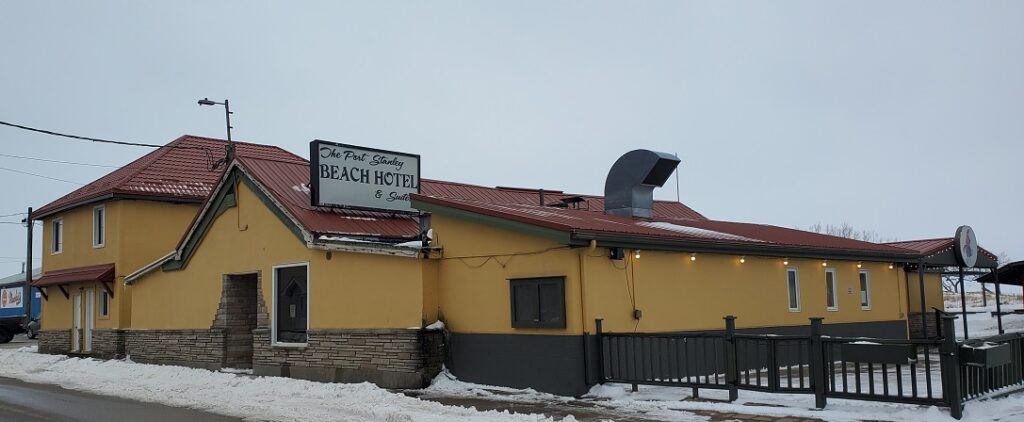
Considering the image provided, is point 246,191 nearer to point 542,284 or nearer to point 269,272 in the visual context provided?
point 269,272

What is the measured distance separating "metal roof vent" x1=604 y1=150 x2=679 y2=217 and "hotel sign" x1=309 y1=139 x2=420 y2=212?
4788 millimetres

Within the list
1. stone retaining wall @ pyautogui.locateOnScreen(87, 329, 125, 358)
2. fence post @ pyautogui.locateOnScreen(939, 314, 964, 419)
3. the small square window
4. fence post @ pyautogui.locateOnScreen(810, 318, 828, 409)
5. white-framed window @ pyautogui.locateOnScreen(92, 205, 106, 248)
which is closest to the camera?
fence post @ pyautogui.locateOnScreen(939, 314, 964, 419)

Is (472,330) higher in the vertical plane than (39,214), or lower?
lower

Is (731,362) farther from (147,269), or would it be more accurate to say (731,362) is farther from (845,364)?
(147,269)

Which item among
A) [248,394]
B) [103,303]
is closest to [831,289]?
[248,394]

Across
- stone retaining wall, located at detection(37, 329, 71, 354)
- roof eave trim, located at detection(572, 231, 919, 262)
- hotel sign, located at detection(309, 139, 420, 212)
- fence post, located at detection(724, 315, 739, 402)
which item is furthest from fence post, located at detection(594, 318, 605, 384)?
stone retaining wall, located at detection(37, 329, 71, 354)

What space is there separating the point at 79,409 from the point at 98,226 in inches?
599

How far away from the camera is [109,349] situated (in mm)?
26719

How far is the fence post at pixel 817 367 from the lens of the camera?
480 inches

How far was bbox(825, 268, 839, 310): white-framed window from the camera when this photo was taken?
20513 millimetres

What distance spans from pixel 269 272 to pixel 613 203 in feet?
26.6

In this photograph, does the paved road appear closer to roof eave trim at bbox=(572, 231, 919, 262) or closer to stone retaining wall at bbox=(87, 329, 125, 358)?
roof eave trim at bbox=(572, 231, 919, 262)

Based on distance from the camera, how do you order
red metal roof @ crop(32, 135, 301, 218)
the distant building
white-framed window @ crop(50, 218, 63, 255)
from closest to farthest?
red metal roof @ crop(32, 135, 301, 218) → white-framed window @ crop(50, 218, 63, 255) → the distant building

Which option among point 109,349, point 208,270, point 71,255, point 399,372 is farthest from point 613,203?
point 71,255
